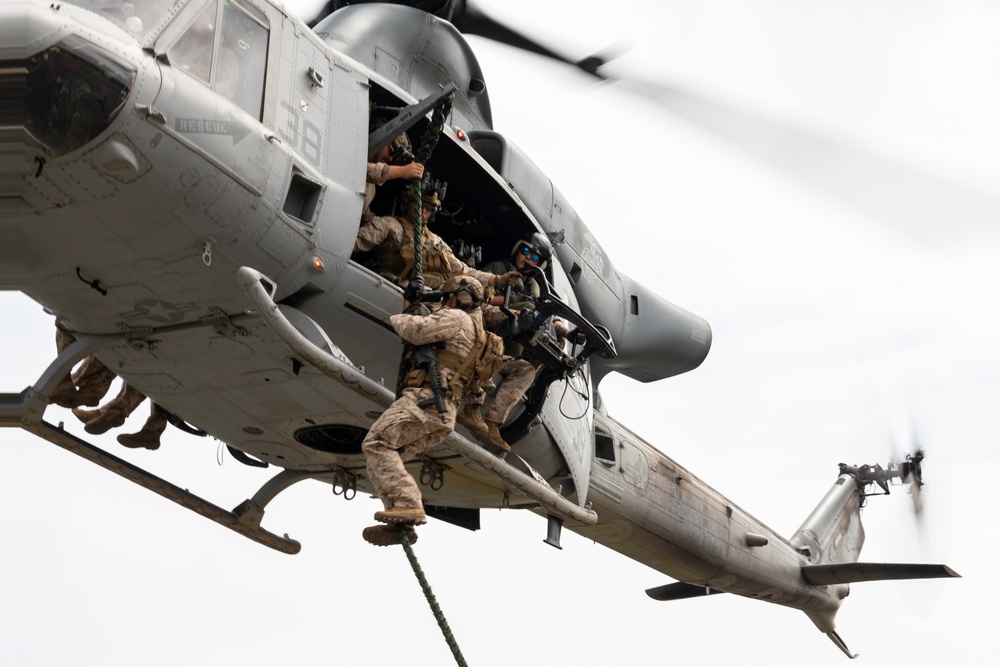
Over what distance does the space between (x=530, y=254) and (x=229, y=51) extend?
7.62 feet

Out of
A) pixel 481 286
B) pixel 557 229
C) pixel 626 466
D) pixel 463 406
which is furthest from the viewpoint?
pixel 626 466

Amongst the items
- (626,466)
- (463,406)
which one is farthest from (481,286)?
(626,466)

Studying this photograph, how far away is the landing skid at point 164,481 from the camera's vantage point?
25.9 ft

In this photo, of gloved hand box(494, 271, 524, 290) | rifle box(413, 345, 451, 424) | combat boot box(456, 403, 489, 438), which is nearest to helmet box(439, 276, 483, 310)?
rifle box(413, 345, 451, 424)

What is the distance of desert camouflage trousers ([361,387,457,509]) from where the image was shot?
6.76m

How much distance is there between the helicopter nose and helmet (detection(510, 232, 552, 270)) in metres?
2.82

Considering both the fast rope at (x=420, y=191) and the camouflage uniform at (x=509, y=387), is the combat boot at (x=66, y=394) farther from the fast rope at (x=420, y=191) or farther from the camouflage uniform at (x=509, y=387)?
the camouflage uniform at (x=509, y=387)

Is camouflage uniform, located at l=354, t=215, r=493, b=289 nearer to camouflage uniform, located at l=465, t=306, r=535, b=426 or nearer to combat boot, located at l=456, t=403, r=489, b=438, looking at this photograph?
camouflage uniform, located at l=465, t=306, r=535, b=426

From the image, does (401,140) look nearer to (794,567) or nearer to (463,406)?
(463,406)

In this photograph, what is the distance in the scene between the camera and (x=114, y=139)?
618 cm

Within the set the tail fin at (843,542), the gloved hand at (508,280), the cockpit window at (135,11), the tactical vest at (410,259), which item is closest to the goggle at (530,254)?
the gloved hand at (508,280)

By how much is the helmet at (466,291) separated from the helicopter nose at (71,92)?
208 cm

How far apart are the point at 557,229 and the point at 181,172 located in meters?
3.82

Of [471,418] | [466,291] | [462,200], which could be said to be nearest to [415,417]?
[466,291]
